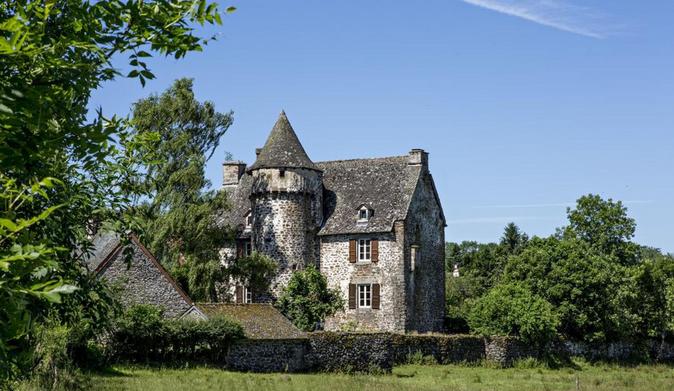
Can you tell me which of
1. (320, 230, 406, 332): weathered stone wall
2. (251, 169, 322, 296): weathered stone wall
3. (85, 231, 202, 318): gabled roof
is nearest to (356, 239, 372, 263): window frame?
(320, 230, 406, 332): weathered stone wall

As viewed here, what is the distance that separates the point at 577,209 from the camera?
228 feet

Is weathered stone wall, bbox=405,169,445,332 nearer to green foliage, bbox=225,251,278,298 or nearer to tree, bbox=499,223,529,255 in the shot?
green foliage, bbox=225,251,278,298

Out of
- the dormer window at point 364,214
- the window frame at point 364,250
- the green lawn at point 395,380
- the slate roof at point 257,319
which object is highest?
the dormer window at point 364,214

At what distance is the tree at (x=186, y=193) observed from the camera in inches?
1971

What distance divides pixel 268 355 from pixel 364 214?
19702 millimetres

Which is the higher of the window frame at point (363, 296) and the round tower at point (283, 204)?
the round tower at point (283, 204)

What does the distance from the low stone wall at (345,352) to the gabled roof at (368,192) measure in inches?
651

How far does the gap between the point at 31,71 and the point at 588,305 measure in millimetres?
46548

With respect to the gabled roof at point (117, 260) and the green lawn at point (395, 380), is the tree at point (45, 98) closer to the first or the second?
the green lawn at point (395, 380)

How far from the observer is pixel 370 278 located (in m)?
54.4

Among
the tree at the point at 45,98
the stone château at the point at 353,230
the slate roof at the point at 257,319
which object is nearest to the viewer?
the tree at the point at 45,98

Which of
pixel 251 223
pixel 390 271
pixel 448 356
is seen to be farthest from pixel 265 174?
pixel 448 356

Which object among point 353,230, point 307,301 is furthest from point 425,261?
point 307,301

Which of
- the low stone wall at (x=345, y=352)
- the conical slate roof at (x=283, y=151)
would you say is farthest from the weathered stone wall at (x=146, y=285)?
the conical slate roof at (x=283, y=151)
